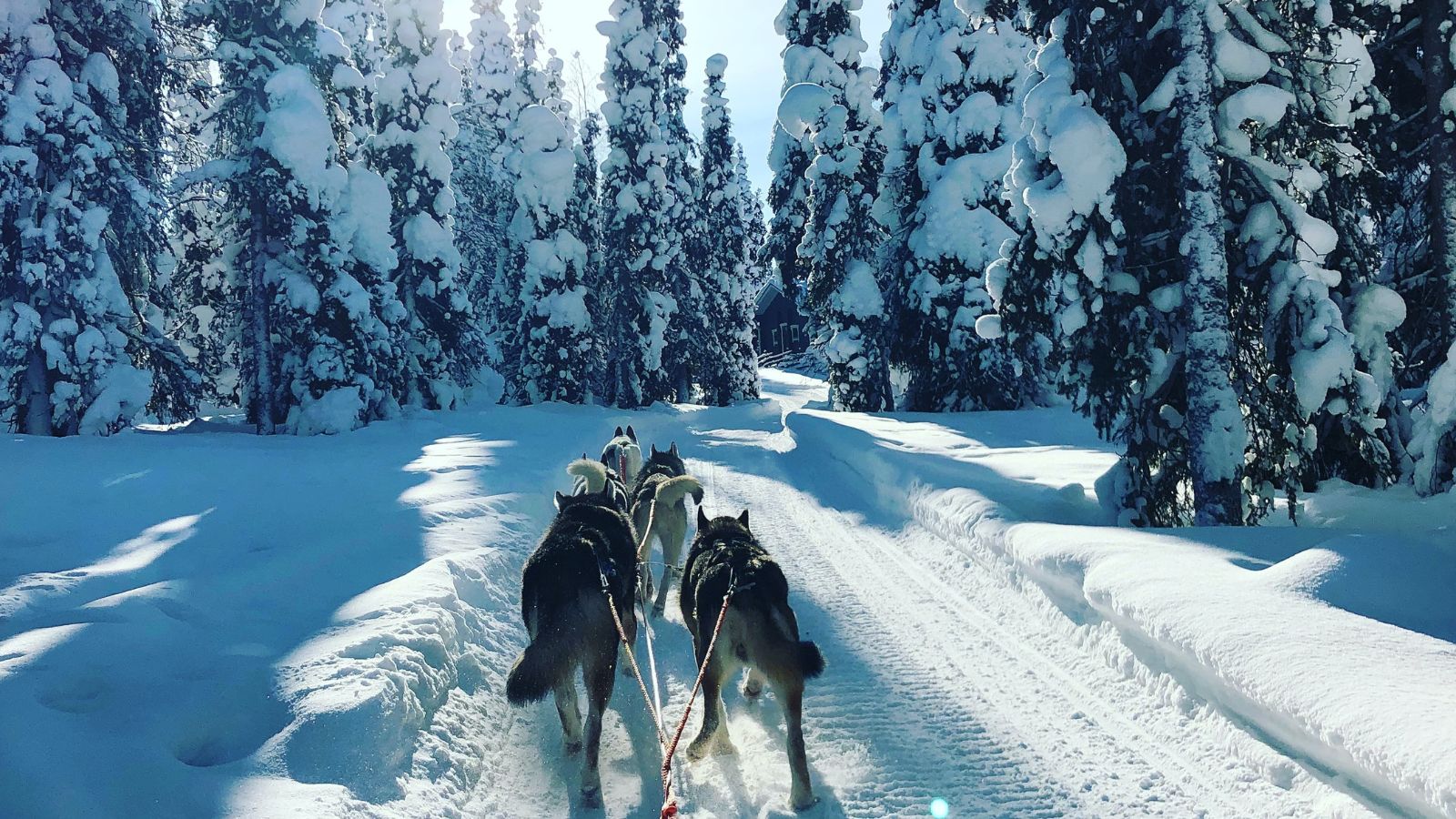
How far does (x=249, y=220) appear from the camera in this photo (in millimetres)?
17359

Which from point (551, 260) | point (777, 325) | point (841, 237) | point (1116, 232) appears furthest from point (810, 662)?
Result: point (777, 325)

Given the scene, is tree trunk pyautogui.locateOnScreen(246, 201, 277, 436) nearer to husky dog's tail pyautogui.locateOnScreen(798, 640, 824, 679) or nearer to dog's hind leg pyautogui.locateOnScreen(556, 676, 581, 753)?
dog's hind leg pyautogui.locateOnScreen(556, 676, 581, 753)

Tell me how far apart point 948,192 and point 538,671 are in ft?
63.6

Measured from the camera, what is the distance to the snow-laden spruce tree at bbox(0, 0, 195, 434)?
12.8 meters

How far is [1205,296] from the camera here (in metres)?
7.16

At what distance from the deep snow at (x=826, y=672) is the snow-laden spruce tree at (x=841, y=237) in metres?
15.5

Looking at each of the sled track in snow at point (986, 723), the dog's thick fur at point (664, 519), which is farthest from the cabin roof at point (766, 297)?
the sled track in snow at point (986, 723)

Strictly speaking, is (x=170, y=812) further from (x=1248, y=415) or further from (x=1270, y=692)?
(x=1248, y=415)

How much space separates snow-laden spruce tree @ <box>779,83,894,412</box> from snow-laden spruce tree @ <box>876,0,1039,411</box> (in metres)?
0.88

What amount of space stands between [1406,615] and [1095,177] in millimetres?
4322

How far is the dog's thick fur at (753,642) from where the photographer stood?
13.2 ft

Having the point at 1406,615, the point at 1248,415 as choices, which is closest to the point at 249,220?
the point at 1248,415

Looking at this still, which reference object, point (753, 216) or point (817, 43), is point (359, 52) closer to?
point (817, 43)

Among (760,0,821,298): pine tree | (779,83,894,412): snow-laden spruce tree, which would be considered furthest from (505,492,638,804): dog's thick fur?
(760,0,821,298): pine tree
